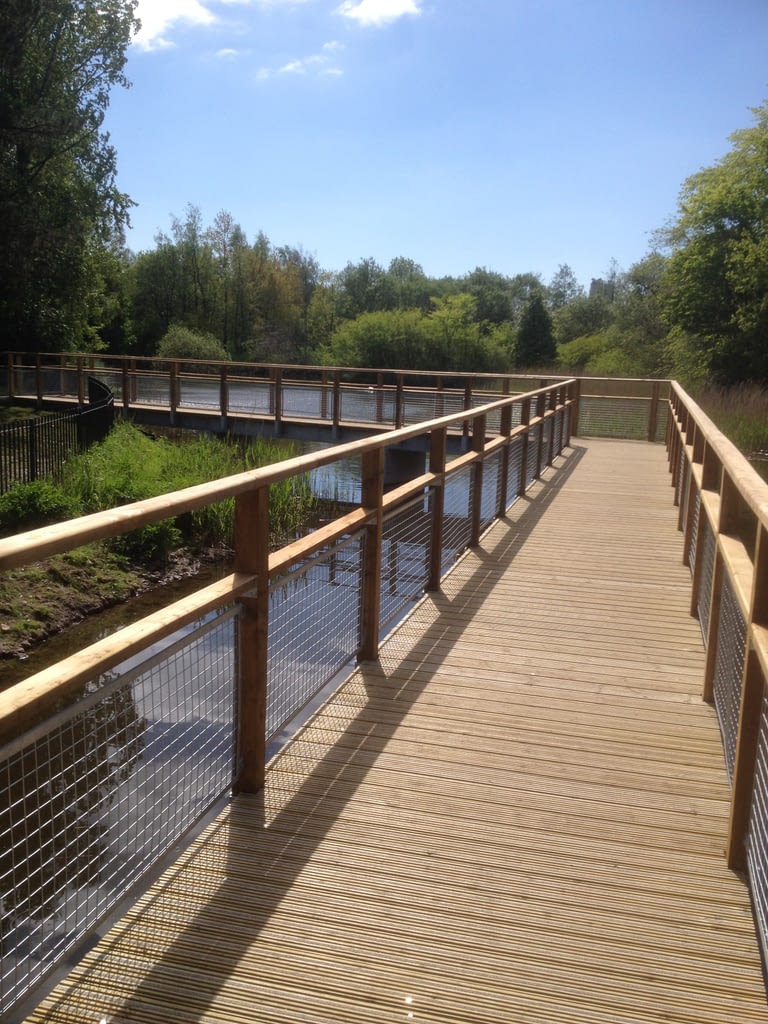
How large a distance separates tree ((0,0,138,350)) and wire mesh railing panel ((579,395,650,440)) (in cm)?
1330

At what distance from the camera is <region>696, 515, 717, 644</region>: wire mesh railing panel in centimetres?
485

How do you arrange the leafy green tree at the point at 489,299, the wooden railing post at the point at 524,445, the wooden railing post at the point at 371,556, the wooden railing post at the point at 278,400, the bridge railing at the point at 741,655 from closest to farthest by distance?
the bridge railing at the point at 741,655
the wooden railing post at the point at 371,556
the wooden railing post at the point at 524,445
the wooden railing post at the point at 278,400
the leafy green tree at the point at 489,299

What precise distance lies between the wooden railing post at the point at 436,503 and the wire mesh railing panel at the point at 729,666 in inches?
83.8

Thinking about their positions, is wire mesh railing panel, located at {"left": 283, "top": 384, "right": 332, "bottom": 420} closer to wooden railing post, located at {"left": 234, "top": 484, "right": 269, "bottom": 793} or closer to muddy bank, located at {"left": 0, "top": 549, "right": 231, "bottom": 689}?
muddy bank, located at {"left": 0, "top": 549, "right": 231, "bottom": 689}

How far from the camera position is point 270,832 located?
3.01 metres

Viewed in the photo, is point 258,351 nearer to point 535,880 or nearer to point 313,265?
point 313,265

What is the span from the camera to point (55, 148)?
2241 cm

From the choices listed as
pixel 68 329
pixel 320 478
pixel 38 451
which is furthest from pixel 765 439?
pixel 68 329

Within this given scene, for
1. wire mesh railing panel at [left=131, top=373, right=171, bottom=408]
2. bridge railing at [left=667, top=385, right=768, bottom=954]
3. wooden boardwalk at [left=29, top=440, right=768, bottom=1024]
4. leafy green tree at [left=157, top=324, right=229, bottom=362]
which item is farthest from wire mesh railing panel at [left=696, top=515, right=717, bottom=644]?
leafy green tree at [left=157, top=324, right=229, bottom=362]

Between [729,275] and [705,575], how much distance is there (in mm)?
26420

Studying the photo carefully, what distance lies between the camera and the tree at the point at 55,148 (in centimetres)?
2078

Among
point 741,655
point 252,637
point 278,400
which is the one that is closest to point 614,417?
point 278,400

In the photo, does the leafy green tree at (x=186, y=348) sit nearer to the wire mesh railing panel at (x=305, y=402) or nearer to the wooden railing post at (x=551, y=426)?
the wire mesh railing panel at (x=305, y=402)

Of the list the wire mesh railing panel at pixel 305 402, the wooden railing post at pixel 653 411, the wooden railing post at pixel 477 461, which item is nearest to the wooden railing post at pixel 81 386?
the wire mesh railing panel at pixel 305 402
